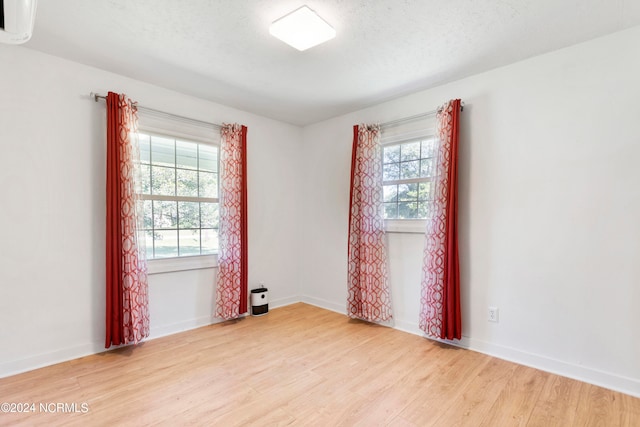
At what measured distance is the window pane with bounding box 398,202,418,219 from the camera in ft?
10.7

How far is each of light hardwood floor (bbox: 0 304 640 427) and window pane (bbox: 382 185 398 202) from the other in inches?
58.7

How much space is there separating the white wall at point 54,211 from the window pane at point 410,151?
247 centimetres

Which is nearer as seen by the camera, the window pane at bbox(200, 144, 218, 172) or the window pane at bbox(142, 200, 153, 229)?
the window pane at bbox(142, 200, 153, 229)

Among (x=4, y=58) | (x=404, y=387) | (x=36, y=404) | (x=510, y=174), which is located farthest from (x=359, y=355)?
(x=4, y=58)

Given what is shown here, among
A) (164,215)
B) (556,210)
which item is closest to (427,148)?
(556,210)

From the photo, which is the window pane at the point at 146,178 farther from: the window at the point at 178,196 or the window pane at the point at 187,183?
the window pane at the point at 187,183

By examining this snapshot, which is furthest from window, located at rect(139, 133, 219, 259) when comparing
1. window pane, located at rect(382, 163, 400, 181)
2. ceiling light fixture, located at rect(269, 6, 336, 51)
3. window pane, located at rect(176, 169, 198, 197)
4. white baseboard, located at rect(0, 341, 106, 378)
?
window pane, located at rect(382, 163, 400, 181)

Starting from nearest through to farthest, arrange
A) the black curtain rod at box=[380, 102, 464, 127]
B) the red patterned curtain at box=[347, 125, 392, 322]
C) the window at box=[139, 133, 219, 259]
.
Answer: the black curtain rod at box=[380, 102, 464, 127] < the window at box=[139, 133, 219, 259] < the red patterned curtain at box=[347, 125, 392, 322]

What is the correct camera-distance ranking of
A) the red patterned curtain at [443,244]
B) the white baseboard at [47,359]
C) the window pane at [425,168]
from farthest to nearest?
the window pane at [425,168], the red patterned curtain at [443,244], the white baseboard at [47,359]

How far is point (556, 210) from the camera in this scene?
238 centimetres

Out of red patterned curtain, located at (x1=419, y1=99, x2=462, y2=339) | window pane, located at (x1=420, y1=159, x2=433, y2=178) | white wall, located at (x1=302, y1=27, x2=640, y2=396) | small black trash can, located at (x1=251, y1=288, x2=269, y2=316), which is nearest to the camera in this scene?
white wall, located at (x1=302, y1=27, x2=640, y2=396)

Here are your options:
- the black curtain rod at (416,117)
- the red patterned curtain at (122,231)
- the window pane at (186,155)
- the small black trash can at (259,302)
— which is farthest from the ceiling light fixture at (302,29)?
the small black trash can at (259,302)

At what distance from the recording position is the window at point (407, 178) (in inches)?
125

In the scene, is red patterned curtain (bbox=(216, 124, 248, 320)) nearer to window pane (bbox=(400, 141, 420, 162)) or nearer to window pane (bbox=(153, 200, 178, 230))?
window pane (bbox=(153, 200, 178, 230))
